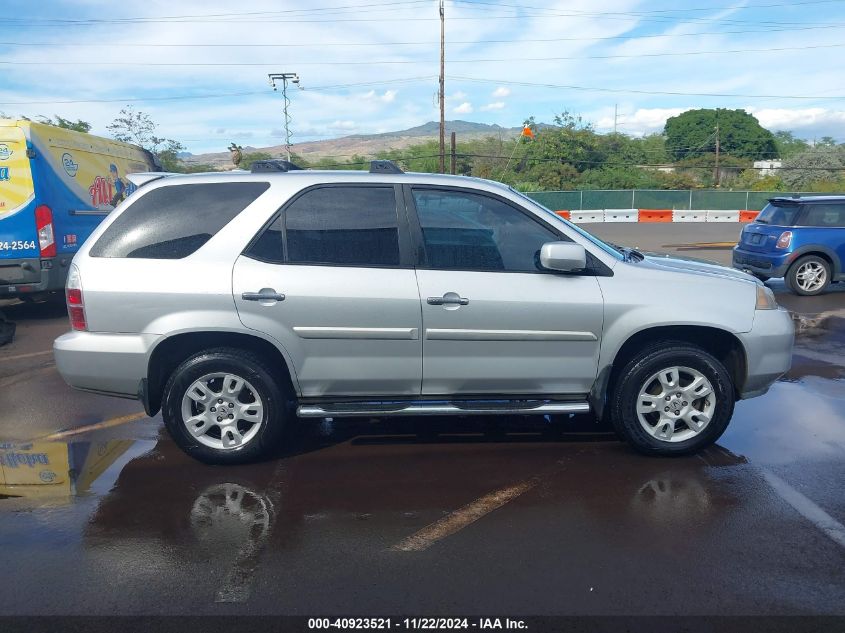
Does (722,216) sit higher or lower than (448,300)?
lower

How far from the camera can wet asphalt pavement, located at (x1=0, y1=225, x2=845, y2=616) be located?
312 centimetres

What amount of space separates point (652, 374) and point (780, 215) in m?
8.68

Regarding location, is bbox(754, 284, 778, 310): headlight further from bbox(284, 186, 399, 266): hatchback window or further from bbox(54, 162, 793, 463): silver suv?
bbox(284, 186, 399, 266): hatchback window

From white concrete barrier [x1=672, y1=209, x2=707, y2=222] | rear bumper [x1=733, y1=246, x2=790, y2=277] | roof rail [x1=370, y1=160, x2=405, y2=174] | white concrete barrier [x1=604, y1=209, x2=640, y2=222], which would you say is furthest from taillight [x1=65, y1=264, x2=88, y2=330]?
white concrete barrier [x1=672, y1=209, x2=707, y2=222]

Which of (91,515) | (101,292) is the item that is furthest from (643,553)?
(101,292)

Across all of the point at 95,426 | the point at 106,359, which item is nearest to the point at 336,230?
the point at 106,359

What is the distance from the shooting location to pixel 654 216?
34844 mm

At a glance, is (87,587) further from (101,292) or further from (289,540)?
(101,292)

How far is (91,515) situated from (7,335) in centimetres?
574

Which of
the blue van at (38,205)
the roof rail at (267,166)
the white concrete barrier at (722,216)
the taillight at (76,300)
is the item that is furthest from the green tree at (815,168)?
the taillight at (76,300)

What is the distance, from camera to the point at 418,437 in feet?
16.8

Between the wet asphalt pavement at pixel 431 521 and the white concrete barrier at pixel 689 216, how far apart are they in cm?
3177

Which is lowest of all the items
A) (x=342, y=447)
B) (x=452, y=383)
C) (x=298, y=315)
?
(x=342, y=447)

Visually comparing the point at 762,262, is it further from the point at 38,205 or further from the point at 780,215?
the point at 38,205
